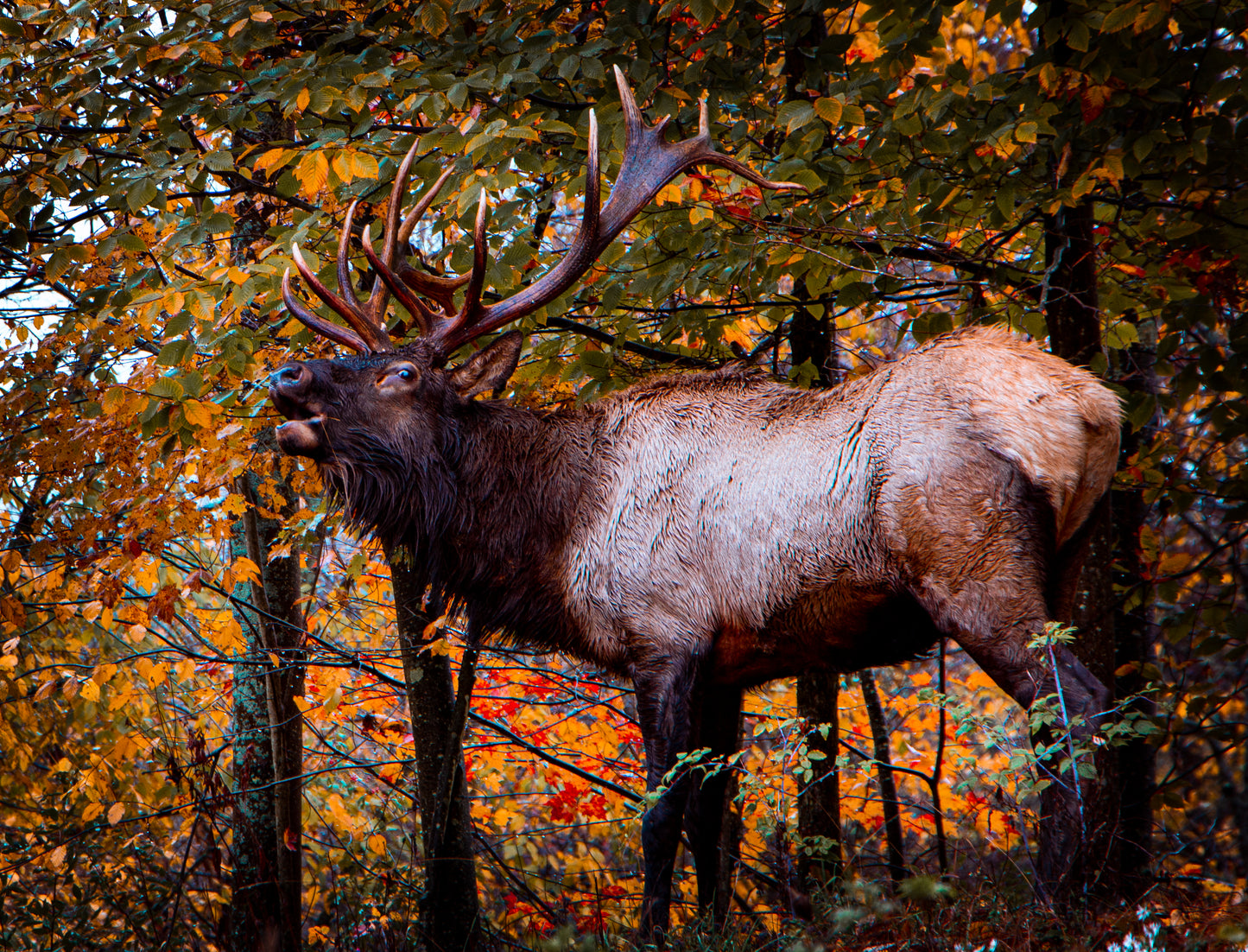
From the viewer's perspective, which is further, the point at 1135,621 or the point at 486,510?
the point at 1135,621

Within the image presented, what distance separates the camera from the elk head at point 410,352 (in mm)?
4242

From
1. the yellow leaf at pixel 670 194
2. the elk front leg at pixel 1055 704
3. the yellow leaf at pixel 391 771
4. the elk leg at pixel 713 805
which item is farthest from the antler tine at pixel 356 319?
the yellow leaf at pixel 391 771

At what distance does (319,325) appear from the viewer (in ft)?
14.9

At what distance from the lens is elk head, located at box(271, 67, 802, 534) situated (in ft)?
13.9

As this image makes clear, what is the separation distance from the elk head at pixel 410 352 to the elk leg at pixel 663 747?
1472 millimetres

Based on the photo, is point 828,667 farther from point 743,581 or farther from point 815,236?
point 815,236

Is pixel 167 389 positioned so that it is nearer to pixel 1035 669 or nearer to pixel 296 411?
pixel 296 411

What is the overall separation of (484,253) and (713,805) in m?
2.64

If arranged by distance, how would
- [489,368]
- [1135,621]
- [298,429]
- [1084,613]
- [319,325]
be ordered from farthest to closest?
1. [1135,621]
2. [489,368]
3. [319,325]
4. [1084,613]
5. [298,429]

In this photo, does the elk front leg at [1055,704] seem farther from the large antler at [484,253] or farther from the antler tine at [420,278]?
the antler tine at [420,278]

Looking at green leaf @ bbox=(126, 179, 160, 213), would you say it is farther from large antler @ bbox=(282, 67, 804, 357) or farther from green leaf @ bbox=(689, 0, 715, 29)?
green leaf @ bbox=(689, 0, 715, 29)

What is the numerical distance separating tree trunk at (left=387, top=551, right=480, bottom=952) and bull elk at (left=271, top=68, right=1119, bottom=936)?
61 centimetres

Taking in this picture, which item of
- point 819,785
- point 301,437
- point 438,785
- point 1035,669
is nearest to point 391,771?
point 438,785

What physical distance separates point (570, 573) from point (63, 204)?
4.00 metres
